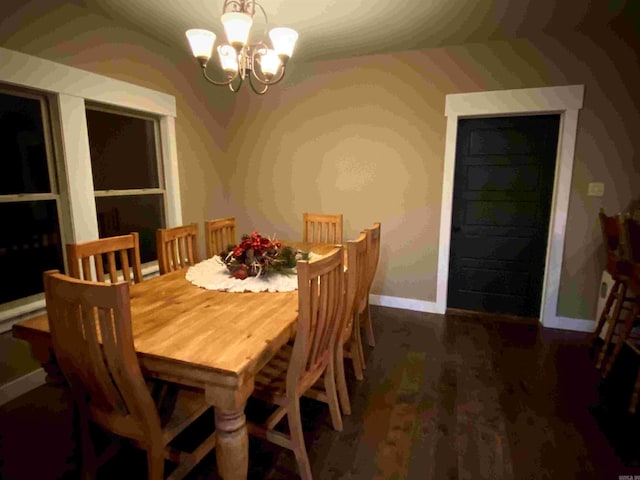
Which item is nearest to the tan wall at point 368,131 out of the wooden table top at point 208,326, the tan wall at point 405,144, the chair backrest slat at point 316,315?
the tan wall at point 405,144

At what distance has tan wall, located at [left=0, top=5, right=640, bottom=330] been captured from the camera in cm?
262

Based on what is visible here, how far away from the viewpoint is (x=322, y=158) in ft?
11.6

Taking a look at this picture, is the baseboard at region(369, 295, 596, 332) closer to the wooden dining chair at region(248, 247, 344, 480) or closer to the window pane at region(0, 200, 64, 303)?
the wooden dining chair at region(248, 247, 344, 480)

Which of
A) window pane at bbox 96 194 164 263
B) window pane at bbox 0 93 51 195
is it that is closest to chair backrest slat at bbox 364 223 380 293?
window pane at bbox 96 194 164 263

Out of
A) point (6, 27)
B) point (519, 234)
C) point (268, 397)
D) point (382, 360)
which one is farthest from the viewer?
point (519, 234)

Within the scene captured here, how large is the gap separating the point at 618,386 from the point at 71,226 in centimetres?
378

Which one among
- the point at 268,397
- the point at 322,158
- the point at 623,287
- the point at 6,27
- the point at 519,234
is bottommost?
the point at 268,397

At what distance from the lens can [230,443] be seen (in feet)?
3.89

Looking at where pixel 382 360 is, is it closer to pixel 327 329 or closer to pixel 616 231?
pixel 327 329

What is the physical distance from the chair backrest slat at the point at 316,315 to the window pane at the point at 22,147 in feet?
6.82

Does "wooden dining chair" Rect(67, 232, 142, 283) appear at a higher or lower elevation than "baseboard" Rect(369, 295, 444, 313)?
higher

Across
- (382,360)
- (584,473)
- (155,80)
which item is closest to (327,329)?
(382,360)

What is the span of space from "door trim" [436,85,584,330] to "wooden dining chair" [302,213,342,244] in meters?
1.00

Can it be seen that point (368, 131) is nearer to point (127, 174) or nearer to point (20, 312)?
point (127, 174)
